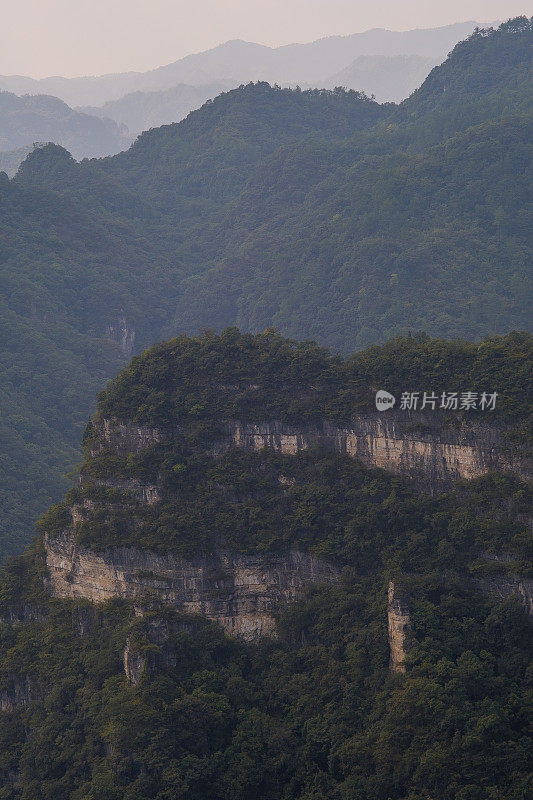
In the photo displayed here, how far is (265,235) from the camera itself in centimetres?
9300

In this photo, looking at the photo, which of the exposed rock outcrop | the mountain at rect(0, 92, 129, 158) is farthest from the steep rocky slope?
the mountain at rect(0, 92, 129, 158)

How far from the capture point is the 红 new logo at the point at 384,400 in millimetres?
37656

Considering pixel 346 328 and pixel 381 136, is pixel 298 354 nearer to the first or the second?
pixel 346 328

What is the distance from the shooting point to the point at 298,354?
131ft

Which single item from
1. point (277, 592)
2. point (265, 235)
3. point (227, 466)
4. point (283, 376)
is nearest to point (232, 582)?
point (277, 592)

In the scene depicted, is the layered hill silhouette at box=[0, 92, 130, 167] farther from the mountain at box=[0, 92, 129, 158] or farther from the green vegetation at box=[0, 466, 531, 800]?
the green vegetation at box=[0, 466, 531, 800]

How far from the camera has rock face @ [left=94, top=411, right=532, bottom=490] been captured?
35844 mm

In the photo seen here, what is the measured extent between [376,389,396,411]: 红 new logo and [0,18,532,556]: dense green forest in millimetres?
21352

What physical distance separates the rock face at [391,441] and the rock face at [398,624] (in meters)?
5.03

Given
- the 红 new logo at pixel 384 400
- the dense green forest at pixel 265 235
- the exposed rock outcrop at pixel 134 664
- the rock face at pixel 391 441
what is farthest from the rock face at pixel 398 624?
the dense green forest at pixel 265 235

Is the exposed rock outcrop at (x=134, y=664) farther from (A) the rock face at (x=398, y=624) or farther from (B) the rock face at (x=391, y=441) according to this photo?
(B) the rock face at (x=391, y=441)

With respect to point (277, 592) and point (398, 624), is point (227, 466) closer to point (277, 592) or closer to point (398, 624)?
point (277, 592)

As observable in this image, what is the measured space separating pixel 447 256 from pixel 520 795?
5066cm

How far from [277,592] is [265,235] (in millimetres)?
59116
